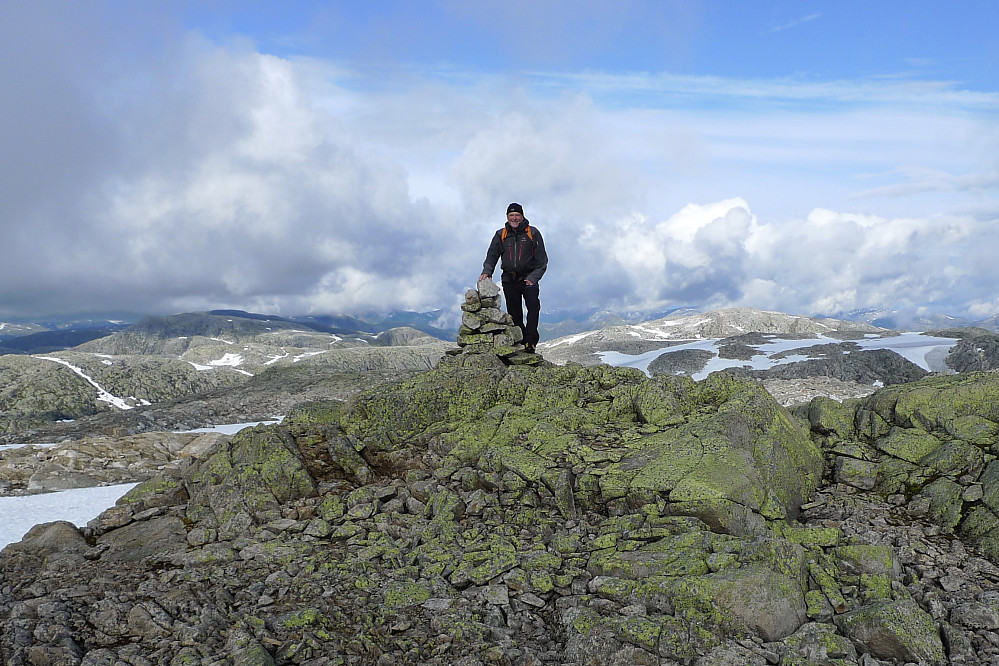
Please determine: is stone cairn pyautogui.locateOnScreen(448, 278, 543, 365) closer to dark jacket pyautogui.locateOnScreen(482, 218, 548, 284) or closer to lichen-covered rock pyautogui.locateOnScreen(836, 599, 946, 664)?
dark jacket pyautogui.locateOnScreen(482, 218, 548, 284)

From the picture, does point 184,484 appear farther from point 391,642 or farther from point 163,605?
point 391,642

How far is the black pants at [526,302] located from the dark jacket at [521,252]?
A: 0.47 m

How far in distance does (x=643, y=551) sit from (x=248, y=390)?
55.8 metres

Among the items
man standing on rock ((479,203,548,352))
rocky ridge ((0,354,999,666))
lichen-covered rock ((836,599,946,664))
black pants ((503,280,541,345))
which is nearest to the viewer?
lichen-covered rock ((836,599,946,664))

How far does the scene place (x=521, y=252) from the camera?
19.9 metres

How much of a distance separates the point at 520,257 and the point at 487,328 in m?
4.15

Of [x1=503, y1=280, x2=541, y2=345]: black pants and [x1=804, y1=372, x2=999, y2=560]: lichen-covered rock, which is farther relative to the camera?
[x1=503, y1=280, x2=541, y2=345]: black pants

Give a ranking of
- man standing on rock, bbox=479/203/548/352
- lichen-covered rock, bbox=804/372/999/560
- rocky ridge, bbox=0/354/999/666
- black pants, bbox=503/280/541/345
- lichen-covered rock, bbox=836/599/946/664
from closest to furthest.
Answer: lichen-covered rock, bbox=836/599/946/664
rocky ridge, bbox=0/354/999/666
lichen-covered rock, bbox=804/372/999/560
man standing on rock, bbox=479/203/548/352
black pants, bbox=503/280/541/345

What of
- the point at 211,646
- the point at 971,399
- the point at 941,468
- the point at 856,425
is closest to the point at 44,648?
the point at 211,646

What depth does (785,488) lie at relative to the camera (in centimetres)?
1104

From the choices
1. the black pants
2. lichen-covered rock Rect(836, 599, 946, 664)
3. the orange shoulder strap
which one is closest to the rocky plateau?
lichen-covered rock Rect(836, 599, 946, 664)

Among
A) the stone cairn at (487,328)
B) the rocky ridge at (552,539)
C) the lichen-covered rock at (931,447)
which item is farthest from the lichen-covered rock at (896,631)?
the stone cairn at (487,328)

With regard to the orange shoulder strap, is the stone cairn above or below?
below

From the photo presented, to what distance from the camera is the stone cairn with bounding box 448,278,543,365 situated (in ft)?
71.9
